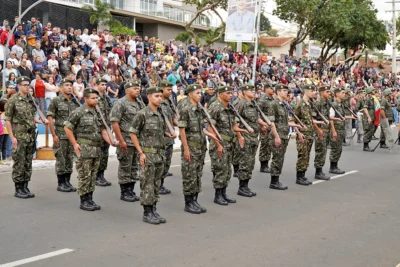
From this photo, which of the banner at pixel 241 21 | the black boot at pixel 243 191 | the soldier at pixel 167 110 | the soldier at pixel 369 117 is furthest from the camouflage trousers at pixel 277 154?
the banner at pixel 241 21

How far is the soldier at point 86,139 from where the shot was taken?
8.13 meters

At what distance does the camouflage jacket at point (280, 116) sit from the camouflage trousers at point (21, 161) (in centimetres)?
430

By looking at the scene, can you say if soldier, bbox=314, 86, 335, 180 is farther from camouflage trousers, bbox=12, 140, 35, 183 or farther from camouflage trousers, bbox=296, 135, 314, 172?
camouflage trousers, bbox=12, 140, 35, 183

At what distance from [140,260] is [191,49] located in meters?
21.0

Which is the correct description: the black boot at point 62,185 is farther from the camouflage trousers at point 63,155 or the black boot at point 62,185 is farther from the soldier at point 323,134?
the soldier at point 323,134

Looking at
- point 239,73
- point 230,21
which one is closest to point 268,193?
point 230,21

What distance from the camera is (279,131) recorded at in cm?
1059

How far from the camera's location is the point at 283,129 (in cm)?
1060

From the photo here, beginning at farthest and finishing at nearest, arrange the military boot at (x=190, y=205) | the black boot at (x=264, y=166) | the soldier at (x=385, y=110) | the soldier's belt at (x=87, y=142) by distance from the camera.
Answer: the soldier at (x=385, y=110) → the black boot at (x=264, y=166) → the military boot at (x=190, y=205) → the soldier's belt at (x=87, y=142)

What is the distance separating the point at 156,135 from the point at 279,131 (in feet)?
11.6

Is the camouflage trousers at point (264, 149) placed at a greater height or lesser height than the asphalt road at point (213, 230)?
greater

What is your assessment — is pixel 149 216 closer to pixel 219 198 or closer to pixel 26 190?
pixel 219 198

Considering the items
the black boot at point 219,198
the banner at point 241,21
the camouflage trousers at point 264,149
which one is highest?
the banner at point 241,21

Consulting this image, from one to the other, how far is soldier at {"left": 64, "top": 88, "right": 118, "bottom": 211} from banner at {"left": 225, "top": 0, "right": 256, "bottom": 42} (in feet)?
43.9
